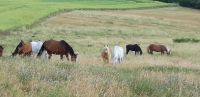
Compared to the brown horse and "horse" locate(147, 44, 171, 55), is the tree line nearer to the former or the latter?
"horse" locate(147, 44, 171, 55)

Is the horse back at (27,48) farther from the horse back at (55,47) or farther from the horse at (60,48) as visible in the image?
the horse back at (55,47)

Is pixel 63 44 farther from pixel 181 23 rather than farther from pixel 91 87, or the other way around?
pixel 181 23

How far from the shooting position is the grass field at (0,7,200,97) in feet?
28.0

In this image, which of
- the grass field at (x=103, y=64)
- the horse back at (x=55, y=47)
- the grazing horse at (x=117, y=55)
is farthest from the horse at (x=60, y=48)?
the grazing horse at (x=117, y=55)

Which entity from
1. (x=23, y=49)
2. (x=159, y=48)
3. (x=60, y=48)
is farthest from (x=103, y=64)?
(x=159, y=48)

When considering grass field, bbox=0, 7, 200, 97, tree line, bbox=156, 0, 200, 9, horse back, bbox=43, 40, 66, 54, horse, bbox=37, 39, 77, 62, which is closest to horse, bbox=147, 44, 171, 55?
grass field, bbox=0, 7, 200, 97

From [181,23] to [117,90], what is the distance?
6749 centimetres

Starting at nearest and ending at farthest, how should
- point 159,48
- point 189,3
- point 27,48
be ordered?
point 27,48
point 159,48
point 189,3

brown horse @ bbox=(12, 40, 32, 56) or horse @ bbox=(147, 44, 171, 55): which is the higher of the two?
brown horse @ bbox=(12, 40, 32, 56)

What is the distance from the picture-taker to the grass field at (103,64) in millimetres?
8547

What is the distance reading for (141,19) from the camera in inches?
2933

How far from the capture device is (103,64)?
730 inches

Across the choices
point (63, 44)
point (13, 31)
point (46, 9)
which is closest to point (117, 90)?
point (63, 44)

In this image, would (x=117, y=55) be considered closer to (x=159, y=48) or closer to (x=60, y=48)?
(x=60, y=48)
